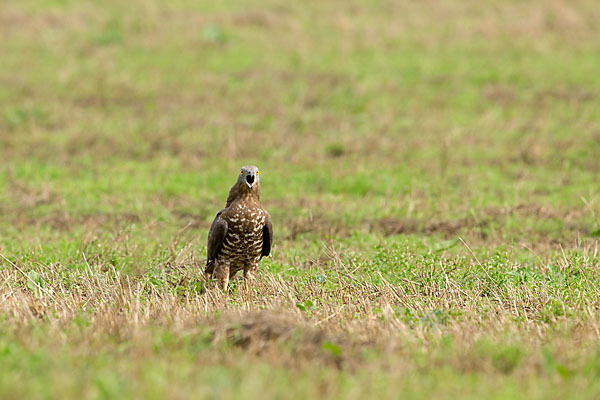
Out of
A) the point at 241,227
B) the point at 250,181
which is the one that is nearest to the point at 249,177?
the point at 250,181

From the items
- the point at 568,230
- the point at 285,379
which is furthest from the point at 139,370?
the point at 568,230

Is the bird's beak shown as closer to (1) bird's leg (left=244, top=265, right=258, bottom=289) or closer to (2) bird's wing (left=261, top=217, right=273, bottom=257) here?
(2) bird's wing (left=261, top=217, right=273, bottom=257)

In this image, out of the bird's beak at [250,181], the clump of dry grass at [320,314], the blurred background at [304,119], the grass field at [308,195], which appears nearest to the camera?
the grass field at [308,195]

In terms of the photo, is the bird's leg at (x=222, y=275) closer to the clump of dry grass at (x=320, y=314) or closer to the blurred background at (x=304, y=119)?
the clump of dry grass at (x=320, y=314)

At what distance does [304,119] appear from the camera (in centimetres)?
1623

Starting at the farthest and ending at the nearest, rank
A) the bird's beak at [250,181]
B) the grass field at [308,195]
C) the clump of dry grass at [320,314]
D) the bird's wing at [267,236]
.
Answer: the bird's wing at [267,236] < the bird's beak at [250,181] < the clump of dry grass at [320,314] < the grass field at [308,195]

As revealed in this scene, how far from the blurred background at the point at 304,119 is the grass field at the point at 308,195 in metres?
0.06

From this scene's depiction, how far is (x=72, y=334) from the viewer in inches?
224

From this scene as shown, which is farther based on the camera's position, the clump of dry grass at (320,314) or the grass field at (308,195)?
the clump of dry grass at (320,314)

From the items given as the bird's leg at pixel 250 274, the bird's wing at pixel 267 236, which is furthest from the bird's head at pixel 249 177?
the bird's leg at pixel 250 274

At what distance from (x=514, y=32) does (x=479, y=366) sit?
Answer: 18013 millimetres

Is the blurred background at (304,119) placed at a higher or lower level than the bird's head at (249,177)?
lower

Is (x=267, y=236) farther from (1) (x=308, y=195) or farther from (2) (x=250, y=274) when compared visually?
(1) (x=308, y=195)

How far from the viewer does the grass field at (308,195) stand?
17.2 ft
